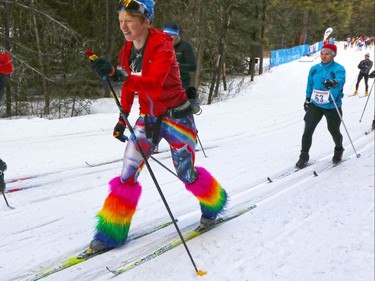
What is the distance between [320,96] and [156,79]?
3911 mm

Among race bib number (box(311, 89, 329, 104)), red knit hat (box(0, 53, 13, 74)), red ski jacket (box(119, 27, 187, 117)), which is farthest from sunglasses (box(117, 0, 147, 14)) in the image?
race bib number (box(311, 89, 329, 104))

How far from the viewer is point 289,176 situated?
18.4 ft

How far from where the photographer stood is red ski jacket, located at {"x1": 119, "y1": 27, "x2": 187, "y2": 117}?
2.67m

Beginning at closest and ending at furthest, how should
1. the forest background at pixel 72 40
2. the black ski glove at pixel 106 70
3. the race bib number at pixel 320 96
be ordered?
the black ski glove at pixel 106 70, the race bib number at pixel 320 96, the forest background at pixel 72 40

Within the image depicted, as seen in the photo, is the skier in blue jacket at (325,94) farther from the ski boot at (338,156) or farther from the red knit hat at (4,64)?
the red knit hat at (4,64)

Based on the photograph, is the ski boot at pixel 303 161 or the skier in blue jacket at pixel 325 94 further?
the ski boot at pixel 303 161

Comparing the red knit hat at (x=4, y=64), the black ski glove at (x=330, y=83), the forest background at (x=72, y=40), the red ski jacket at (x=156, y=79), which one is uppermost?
the red ski jacket at (x=156, y=79)

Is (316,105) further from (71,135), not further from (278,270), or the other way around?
(71,135)

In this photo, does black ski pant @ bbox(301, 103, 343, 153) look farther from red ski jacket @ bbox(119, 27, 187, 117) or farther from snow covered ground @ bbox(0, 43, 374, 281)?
red ski jacket @ bbox(119, 27, 187, 117)

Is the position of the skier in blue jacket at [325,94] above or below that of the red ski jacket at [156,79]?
below

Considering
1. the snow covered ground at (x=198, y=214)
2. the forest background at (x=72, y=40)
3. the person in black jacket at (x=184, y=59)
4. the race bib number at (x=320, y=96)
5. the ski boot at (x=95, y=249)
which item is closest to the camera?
the snow covered ground at (x=198, y=214)

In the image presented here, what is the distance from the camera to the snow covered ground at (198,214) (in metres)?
2.96

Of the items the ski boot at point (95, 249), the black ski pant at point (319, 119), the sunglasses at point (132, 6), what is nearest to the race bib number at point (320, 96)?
the black ski pant at point (319, 119)

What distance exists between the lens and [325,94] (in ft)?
19.0
